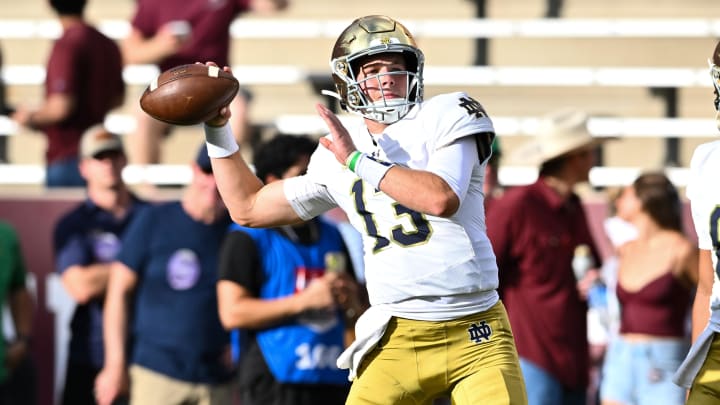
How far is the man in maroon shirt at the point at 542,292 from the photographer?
5363 millimetres

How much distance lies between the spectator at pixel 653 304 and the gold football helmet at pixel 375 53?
2305 mm

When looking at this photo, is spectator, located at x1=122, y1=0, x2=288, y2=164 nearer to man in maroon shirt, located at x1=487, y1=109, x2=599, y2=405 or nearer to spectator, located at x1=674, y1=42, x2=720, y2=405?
man in maroon shirt, located at x1=487, y1=109, x2=599, y2=405

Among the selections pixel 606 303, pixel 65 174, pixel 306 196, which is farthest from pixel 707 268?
pixel 65 174

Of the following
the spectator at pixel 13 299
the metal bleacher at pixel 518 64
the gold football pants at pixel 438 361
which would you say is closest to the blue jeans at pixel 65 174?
the spectator at pixel 13 299

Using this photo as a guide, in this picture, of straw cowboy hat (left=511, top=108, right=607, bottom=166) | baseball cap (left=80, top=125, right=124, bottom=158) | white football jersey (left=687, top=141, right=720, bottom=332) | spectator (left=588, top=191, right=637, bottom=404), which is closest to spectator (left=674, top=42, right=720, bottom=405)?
white football jersey (left=687, top=141, right=720, bottom=332)

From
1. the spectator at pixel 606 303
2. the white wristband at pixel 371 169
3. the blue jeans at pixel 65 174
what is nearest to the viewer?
the white wristband at pixel 371 169

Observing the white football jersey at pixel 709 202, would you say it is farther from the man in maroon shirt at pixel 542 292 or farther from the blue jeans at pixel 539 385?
the blue jeans at pixel 539 385

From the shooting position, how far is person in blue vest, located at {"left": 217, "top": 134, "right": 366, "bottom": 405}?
4809 millimetres

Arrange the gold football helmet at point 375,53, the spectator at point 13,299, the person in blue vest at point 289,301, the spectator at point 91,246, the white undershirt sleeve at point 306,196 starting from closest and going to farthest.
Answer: the gold football helmet at point 375,53 < the white undershirt sleeve at point 306,196 < the person in blue vest at point 289,301 < the spectator at point 91,246 < the spectator at point 13,299

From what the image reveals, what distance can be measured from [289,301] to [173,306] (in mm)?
844

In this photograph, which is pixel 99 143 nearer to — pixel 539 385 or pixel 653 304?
pixel 539 385

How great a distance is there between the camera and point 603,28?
9.12m

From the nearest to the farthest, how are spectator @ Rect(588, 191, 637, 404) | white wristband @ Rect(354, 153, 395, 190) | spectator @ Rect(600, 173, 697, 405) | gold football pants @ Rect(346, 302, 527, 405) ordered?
white wristband @ Rect(354, 153, 395, 190)
gold football pants @ Rect(346, 302, 527, 405)
spectator @ Rect(600, 173, 697, 405)
spectator @ Rect(588, 191, 637, 404)

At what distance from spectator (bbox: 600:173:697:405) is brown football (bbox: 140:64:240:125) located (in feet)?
8.54
